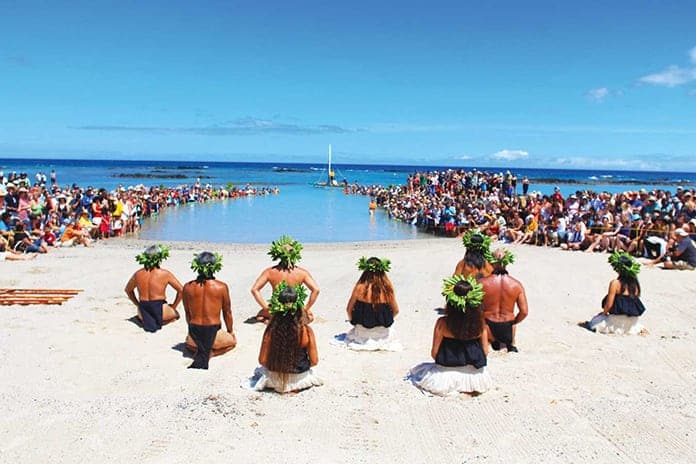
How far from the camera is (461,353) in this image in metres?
5.86

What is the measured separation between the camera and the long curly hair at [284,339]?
5.70 meters

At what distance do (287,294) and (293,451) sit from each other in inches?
56.6

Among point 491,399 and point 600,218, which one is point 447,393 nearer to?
point 491,399

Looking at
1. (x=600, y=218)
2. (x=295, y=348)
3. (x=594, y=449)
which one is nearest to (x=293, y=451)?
(x=295, y=348)

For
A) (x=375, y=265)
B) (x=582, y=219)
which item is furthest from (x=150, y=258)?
(x=582, y=219)

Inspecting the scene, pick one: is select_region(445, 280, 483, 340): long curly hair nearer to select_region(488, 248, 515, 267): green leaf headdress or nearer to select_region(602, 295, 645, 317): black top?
select_region(488, 248, 515, 267): green leaf headdress

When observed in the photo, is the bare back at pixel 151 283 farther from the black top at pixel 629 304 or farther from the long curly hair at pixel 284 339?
the black top at pixel 629 304

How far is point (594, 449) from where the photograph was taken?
16.1ft

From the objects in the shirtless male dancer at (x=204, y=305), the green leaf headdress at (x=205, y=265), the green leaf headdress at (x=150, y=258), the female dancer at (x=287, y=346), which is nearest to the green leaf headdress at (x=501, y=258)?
the female dancer at (x=287, y=346)

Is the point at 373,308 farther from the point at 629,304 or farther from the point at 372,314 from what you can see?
the point at 629,304

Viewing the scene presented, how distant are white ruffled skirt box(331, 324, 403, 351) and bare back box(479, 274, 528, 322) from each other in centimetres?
124

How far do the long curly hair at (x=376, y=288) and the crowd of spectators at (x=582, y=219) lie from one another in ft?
30.5

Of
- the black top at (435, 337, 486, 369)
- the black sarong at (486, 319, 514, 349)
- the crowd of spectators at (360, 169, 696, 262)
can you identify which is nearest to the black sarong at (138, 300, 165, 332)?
the black top at (435, 337, 486, 369)

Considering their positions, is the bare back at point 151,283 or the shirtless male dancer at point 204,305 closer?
the shirtless male dancer at point 204,305
